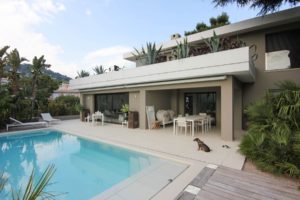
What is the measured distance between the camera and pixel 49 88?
19.0 m

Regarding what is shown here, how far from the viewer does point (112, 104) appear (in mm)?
17234

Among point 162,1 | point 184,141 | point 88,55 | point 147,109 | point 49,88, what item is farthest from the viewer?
point 88,55

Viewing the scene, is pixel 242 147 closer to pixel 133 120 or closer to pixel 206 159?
pixel 206 159

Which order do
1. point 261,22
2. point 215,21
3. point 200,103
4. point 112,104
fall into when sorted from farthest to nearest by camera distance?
point 215,21 → point 112,104 → point 200,103 → point 261,22

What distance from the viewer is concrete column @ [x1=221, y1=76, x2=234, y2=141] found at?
9.00m

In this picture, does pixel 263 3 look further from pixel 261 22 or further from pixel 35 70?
pixel 35 70

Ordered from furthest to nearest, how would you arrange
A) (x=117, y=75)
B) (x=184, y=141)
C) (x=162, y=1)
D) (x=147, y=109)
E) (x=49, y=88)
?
(x=49, y=88) < (x=162, y=1) < (x=117, y=75) < (x=147, y=109) < (x=184, y=141)

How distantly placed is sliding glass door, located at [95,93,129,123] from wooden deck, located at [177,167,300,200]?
11622 millimetres

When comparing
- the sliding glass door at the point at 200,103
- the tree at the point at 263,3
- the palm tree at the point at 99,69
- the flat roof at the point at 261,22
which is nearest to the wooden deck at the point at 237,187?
the sliding glass door at the point at 200,103

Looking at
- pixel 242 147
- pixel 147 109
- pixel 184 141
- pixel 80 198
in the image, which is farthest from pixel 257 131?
pixel 147 109

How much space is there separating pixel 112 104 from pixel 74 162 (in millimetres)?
9592

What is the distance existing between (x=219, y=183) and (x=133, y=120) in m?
9.34

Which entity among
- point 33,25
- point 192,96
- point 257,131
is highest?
point 33,25

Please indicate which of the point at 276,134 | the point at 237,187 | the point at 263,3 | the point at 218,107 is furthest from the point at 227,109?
the point at 263,3
